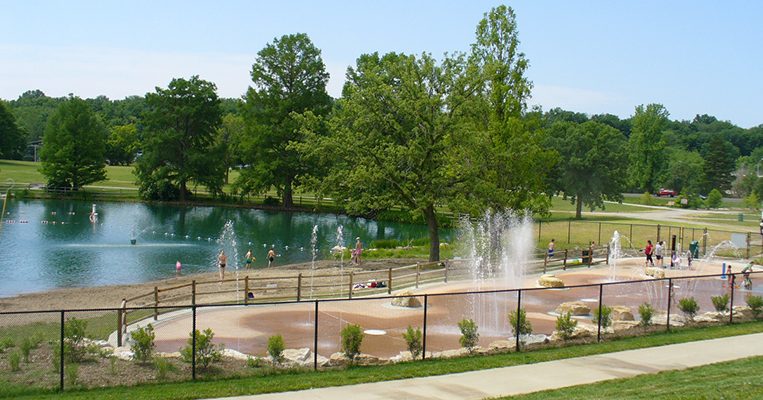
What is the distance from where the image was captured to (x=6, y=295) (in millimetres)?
37125

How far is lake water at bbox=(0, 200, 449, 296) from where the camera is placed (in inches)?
1789

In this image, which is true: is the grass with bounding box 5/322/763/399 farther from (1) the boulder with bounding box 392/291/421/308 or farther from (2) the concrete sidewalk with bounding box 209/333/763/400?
(1) the boulder with bounding box 392/291/421/308

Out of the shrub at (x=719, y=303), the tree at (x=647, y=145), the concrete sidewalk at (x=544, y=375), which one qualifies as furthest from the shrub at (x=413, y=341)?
the tree at (x=647, y=145)

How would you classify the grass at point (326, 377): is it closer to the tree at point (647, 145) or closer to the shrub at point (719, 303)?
the shrub at point (719, 303)

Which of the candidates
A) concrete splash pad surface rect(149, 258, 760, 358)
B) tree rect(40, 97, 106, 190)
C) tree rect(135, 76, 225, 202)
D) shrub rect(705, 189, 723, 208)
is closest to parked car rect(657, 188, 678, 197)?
shrub rect(705, 189, 723, 208)

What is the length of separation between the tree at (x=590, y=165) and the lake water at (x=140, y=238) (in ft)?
89.5

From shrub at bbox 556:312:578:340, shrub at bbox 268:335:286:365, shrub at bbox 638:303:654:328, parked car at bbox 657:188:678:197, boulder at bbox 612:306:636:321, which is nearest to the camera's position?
shrub at bbox 268:335:286:365

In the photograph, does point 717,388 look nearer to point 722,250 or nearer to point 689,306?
point 689,306

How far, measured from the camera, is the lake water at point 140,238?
1789 inches

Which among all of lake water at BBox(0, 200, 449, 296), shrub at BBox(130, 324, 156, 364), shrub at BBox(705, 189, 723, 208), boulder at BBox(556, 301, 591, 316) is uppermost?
shrub at BBox(705, 189, 723, 208)

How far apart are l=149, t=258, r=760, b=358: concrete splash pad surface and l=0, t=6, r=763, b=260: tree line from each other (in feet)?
35.6

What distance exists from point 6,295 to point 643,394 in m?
32.9

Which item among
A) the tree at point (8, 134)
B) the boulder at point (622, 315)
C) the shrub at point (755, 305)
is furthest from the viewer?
the tree at point (8, 134)

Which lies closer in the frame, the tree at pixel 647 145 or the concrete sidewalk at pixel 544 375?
the concrete sidewalk at pixel 544 375
